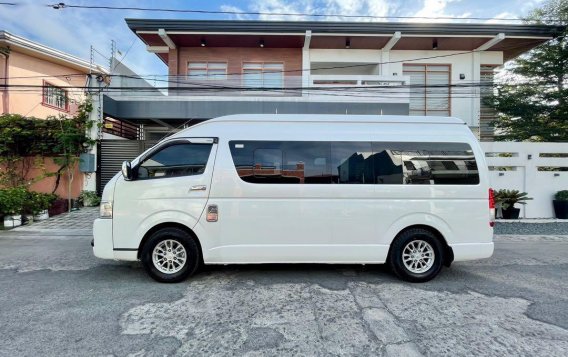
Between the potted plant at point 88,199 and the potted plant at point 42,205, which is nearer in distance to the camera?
the potted plant at point 42,205

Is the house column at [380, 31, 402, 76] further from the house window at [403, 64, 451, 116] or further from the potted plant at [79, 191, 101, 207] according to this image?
the potted plant at [79, 191, 101, 207]

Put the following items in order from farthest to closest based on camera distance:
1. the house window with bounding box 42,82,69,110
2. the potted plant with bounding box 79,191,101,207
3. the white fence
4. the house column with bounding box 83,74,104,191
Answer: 1. the house window with bounding box 42,82,69,110
2. the house column with bounding box 83,74,104,191
3. the potted plant with bounding box 79,191,101,207
4. the white fence

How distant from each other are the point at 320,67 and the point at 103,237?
14848mm

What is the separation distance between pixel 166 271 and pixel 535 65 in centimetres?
1870

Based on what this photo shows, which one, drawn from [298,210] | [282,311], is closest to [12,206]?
[298,210]

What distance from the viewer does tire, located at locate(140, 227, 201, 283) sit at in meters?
4.39

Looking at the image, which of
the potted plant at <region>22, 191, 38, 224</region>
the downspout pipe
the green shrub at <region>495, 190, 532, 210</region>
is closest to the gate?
the potted plant at <region>22, 191, 38, 224</region>

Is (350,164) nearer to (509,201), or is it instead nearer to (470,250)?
(470,250)

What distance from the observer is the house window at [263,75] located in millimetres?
14508

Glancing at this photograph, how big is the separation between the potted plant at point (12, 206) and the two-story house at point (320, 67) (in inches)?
200

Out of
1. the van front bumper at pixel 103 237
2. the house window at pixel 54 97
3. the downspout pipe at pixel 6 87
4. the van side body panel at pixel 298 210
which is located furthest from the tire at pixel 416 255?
the house window at pixel 54 97

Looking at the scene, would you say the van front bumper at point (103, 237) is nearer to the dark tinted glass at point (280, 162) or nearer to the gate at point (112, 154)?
the dark tinted glass at point (280, 162)

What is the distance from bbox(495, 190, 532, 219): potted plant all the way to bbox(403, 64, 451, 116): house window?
7.24m

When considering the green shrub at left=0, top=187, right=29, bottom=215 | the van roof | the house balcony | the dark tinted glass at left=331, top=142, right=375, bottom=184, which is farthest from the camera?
the house balcony
